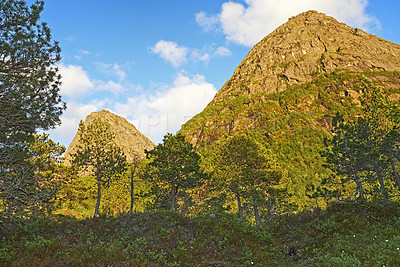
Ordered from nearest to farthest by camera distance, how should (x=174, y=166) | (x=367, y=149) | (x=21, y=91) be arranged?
1. (x=21, y=91)
2. (x=367, y=149)
3. (x=174, y=166)

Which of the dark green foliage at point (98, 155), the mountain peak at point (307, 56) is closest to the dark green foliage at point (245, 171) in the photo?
the dark green foliage at point (98, 155)

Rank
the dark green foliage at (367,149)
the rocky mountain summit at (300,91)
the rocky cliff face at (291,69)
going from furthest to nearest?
the rocky cliff face at (291,69)
the rocky mountain summit at (300,91)
the dark green foliage at (367,149)

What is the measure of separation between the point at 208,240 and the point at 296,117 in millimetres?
60178

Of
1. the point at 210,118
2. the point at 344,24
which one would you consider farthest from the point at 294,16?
the point at 210,118

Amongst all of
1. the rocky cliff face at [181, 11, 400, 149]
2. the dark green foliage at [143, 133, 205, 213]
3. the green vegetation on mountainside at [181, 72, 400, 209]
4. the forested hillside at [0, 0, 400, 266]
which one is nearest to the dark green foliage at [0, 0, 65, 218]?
the forested hillside at [0, 0, 400, 266]

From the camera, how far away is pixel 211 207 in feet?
95.8

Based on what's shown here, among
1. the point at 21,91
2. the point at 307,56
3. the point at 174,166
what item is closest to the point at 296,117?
the point at 307,56

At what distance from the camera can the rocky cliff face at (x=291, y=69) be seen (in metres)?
71.8

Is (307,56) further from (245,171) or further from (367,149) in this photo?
(367,149)

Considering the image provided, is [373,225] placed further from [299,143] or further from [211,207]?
[299,143]

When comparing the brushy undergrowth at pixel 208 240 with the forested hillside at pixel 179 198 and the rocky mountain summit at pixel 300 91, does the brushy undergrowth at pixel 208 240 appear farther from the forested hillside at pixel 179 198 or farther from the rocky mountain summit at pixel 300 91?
the rocky mountain summit at pixel 300 91

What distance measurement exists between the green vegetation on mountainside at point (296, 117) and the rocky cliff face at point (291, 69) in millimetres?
350

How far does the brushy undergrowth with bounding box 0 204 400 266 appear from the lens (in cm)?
1022

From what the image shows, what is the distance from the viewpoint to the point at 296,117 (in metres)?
65.9
